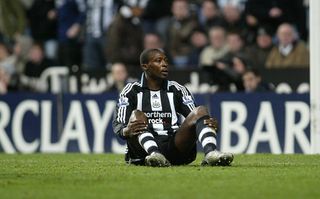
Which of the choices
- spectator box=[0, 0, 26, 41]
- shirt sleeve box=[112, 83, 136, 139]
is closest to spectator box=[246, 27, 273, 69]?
spectator box=[0, 0, 26, 41]

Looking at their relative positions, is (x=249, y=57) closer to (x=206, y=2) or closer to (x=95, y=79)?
(x=206, y=2)

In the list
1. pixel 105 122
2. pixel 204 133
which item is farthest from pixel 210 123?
pixel 105 122

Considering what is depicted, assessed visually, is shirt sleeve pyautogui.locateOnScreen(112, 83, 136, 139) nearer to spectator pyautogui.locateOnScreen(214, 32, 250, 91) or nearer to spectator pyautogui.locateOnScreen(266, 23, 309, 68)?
spectator pyautogui.locateOnScreen(214, 32, 250, 91)

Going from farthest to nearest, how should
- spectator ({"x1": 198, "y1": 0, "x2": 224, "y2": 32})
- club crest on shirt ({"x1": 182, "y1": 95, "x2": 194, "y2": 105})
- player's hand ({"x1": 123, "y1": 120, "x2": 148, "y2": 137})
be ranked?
spectator ({"x1": 198, "y1": 0, "x2": 224, "y2": 32}), club crest on shirt ({"x1": 182, "y1": 95, "x2": 194, "y2": 105}), player's hand ({"x1": 123, "y1": 120, "x2": 148, "y2": 137})

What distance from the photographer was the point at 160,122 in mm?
11625

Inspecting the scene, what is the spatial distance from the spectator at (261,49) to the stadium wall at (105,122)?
2.20m

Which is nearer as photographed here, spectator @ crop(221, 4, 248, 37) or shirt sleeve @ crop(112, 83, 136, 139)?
shirt sleeve @ crop(112, 83, 136, 139)

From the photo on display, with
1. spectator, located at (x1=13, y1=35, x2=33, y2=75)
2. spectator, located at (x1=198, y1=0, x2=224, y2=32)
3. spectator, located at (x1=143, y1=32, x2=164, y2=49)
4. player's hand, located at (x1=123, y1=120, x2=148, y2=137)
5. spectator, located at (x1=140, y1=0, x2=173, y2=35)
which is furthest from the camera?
spectator, located at (x1=13, y1=35, x2=33, y2=75)

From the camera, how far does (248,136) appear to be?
17688 millimetres

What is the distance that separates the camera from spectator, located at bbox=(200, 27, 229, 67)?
20234 millimetres

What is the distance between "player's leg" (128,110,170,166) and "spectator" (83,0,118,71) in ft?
33.2

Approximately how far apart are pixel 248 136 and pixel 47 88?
5.49 meters

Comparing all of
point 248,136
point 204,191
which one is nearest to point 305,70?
point 248,136

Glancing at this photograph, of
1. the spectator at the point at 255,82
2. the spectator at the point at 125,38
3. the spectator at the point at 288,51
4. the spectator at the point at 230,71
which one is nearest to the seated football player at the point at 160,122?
the spectator at the point at 255,82
